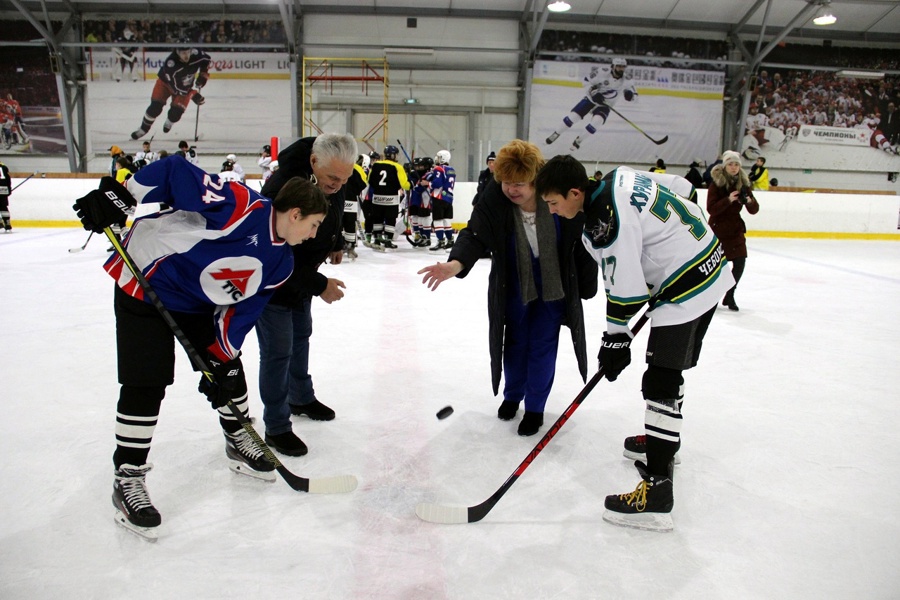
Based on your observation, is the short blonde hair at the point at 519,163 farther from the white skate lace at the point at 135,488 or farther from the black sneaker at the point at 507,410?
the white skate lace at the point at 135,488

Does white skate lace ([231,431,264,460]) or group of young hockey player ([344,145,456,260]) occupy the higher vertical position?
group of young hockey player ([344,145,456,260])

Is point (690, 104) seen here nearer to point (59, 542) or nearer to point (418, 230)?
point (418, 230)

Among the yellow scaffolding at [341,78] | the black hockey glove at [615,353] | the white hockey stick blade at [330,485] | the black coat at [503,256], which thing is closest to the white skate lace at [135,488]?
the white hockey stick blade at [330,485]

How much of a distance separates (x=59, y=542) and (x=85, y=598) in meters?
0.30

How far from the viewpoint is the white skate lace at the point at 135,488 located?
5.60ft

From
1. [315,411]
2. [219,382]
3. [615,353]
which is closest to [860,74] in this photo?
[615,353]

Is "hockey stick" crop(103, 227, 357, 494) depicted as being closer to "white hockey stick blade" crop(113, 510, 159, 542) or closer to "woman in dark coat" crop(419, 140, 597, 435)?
"white hockey stick blade" crop(113, 510, 159, 542)

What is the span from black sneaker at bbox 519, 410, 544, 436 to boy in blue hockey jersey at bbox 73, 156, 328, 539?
1.15 metres

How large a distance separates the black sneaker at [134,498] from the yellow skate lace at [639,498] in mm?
1338

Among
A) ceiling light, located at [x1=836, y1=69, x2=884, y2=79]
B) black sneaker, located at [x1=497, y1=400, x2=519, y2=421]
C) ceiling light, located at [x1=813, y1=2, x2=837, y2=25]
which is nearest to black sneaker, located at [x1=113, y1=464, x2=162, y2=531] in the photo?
black sneaker, located at [x1=497, y1=400, x2=519, y2=421]

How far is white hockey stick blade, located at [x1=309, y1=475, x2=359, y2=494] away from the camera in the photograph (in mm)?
1910

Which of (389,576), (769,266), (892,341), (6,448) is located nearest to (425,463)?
(389,576)

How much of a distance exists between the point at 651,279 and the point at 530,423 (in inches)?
33.8

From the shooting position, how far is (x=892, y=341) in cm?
392
